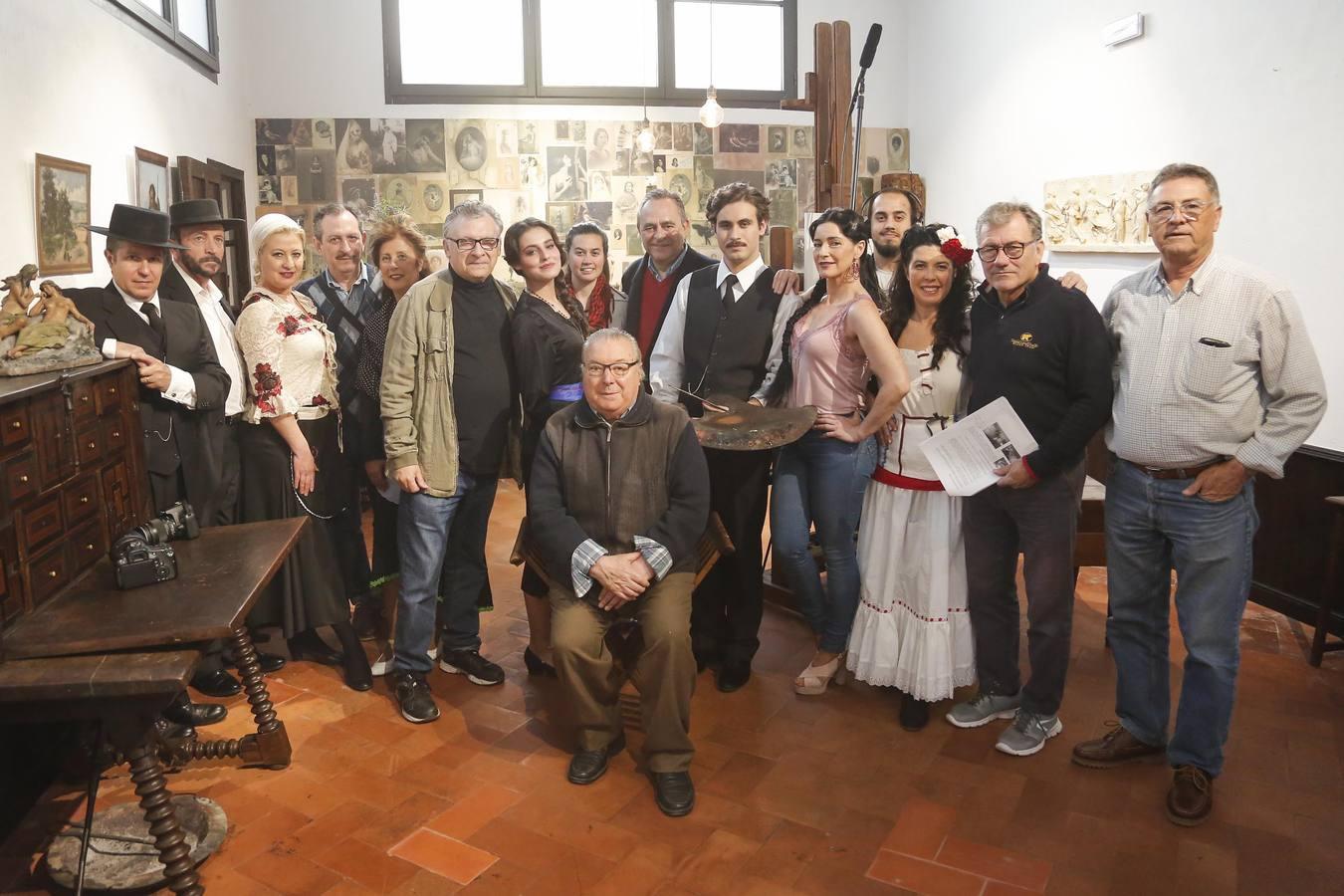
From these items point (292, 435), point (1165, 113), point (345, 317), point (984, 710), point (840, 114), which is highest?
point (1165, 113)

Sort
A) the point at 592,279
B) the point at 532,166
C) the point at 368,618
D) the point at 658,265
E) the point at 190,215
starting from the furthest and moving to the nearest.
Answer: the point at 532,166
the point at 592,279
the point at 368,618
the point at 658,265
the point at 190,215

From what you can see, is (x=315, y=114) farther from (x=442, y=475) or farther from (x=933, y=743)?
(x=933, y=743)

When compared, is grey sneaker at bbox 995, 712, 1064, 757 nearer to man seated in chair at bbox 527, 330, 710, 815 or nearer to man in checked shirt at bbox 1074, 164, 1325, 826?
man in checked shirt at bbox 1074, 164, 1325, 826

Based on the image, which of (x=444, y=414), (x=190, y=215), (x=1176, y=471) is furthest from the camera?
(x=190, y=215)

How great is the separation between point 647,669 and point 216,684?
2.00 meters

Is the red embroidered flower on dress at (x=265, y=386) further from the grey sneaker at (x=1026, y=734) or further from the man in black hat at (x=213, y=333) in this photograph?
the grey sneaker at (x=1026, y=734)

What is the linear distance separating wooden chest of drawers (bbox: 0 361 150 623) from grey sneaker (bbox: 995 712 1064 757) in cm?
317

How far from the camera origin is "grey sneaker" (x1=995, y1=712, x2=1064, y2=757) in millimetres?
3551

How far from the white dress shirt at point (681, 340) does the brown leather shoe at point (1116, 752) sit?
5.78 feet

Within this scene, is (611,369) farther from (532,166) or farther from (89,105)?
(532,166)

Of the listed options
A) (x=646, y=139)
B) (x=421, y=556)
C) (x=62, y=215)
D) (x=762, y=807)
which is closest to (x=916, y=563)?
(x=762, y=807)

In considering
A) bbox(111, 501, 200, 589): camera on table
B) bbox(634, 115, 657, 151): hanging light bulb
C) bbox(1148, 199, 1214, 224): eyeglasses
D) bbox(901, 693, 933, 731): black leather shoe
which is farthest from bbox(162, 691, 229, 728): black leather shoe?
bbox(634, 115, 657, 151): hanging light bulb

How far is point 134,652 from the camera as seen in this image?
2578 millimetres

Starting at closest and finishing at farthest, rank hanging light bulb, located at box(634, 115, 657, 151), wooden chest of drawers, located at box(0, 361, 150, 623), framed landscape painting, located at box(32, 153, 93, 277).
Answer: wooden chest of drawers, located at box(0, 361, 150, 623)
framed landscape painting, located at box(32, 153, 93, 277)
hanging light bulb, located at box(634, 115, 657, 151)
